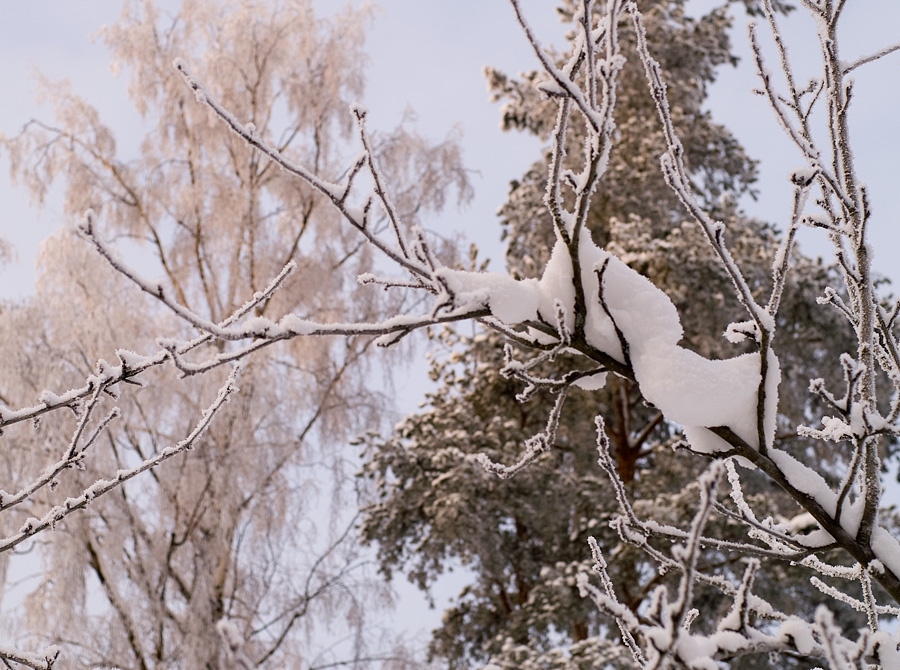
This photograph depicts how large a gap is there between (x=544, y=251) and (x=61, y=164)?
4.95 metres

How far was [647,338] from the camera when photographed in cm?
142

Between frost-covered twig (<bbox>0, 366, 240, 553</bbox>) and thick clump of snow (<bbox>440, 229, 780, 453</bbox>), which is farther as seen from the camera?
frost-covered twig (<bbox>0, 366, 240, 553</bbox>)

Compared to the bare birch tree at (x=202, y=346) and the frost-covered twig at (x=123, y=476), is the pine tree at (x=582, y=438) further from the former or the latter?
the frost-covered twig at (x=123, y=476)

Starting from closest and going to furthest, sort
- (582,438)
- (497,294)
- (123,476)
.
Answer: (497,294)
(123,476)
(582,438)

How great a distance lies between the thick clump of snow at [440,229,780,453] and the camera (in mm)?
1358

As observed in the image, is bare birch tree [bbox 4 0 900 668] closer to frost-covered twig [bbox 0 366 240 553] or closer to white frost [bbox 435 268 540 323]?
white frost [bbox 435 268 540 323]

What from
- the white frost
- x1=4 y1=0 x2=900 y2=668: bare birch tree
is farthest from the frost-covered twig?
the white frost

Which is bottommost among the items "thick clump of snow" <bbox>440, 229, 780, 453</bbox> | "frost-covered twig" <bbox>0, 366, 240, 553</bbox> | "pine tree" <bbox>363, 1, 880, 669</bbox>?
"thick clump of snow" <bbox>440, 229, 780, 453</bbox>

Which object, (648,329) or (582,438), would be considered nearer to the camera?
(648,329)

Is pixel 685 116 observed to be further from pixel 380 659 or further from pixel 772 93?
pixel 772 93

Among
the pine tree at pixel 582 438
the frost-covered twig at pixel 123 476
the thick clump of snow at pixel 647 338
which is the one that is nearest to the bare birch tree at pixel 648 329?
the thick clump of snow at pixel 647 338

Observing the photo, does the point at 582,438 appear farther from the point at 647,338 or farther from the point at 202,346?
the point at 647,338

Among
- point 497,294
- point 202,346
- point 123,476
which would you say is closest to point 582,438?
point 202,346

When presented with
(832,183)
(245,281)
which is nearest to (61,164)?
(245,281)
